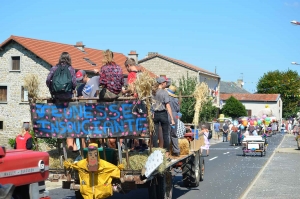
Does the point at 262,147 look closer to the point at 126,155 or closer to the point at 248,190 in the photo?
the point at 248,190

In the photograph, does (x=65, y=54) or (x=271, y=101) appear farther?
(x=271, y=101)

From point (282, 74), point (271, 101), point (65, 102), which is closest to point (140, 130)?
point (65, 102)

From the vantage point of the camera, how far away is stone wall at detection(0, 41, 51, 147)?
168ft

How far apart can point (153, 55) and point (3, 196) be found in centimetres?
7003

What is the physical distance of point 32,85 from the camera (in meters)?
10.7

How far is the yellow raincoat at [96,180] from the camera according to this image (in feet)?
31.6

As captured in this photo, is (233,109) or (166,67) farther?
(233,109)

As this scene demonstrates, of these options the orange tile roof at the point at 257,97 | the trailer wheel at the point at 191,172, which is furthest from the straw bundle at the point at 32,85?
the orange tile roof at the point at 257,97

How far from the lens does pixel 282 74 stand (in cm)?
11938

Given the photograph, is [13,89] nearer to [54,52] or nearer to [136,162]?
[54,52]

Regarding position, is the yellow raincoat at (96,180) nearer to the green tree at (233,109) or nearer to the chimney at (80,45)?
the chimney at (80,45)

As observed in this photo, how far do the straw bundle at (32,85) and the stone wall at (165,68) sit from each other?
65.0 metres

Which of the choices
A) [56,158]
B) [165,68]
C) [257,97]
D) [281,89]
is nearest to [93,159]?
[56,158]

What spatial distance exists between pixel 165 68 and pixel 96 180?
220 feet
